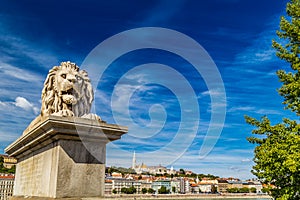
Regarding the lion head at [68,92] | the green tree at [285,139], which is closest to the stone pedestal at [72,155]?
the lion head at [68,92]

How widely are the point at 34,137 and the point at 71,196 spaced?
1.66 meters

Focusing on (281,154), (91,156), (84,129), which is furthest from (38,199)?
(281,154)

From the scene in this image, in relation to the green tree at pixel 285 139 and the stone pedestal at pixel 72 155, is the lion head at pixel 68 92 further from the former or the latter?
the green tree at pixel 285 139

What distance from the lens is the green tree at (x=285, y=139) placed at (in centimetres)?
813

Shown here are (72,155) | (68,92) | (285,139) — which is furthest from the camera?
(285,139)

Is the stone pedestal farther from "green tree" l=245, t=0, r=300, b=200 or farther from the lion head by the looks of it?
"green tree" l=245, t=0, r=300, b=200

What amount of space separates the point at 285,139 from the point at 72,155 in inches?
245

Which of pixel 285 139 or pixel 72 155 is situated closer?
pixel 72 155

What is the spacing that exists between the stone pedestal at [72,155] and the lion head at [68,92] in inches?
19.2

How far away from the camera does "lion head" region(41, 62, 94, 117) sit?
5984 millimetres

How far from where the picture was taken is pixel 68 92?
20.1 feet

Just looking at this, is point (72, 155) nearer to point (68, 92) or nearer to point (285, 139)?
point (68, 92)

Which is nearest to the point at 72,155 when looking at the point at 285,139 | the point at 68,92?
the point at 68,92

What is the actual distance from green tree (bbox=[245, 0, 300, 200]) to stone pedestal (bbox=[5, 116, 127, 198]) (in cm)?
477
